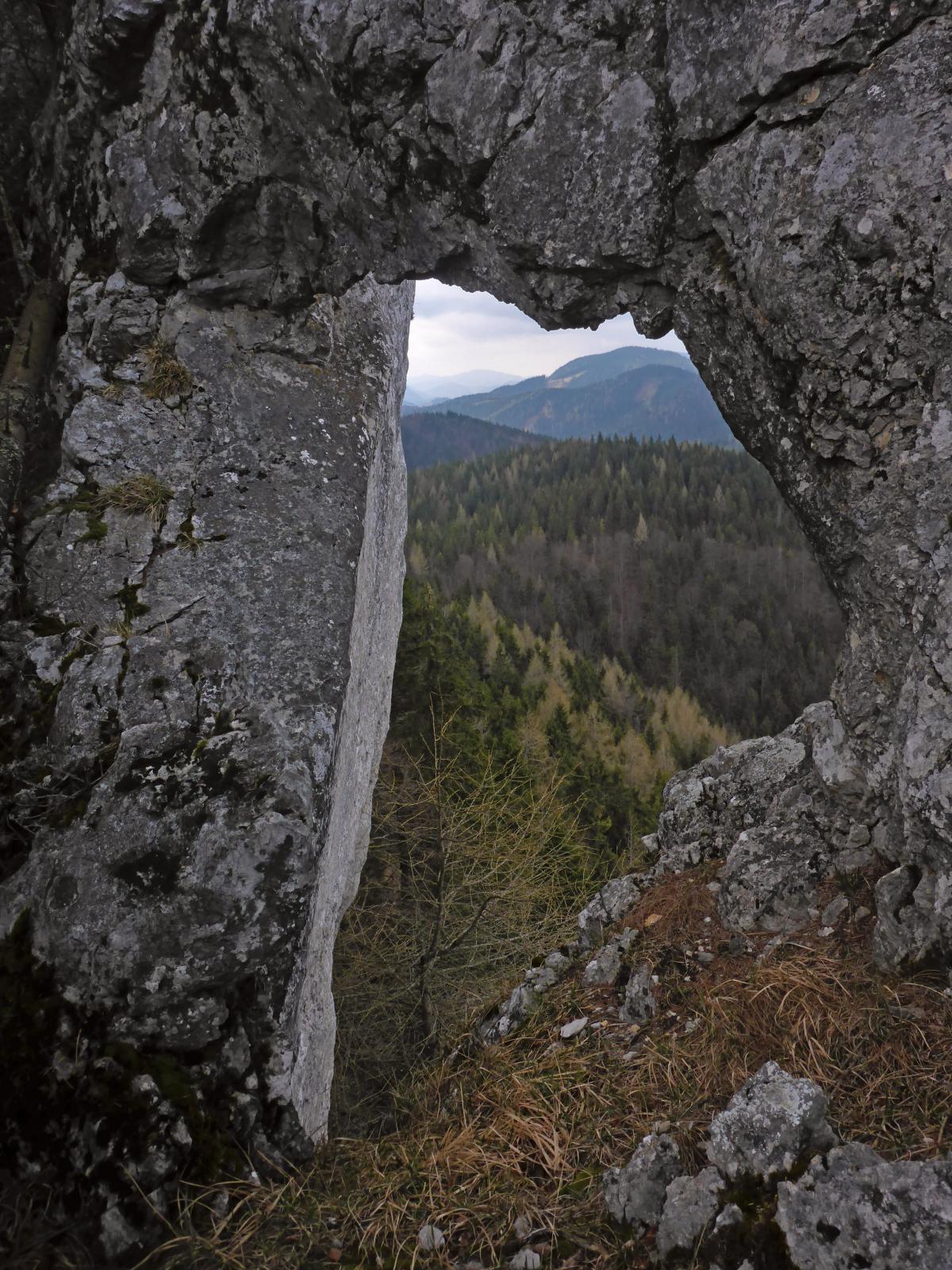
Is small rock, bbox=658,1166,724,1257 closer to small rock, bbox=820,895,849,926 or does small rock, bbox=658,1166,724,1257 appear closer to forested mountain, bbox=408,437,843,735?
small rock, bbox=820,895,849,926

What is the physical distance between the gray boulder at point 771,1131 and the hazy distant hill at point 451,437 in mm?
156953

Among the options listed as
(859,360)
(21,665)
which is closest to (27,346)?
(21,665)

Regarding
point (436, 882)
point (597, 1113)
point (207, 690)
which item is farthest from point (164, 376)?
point (436, 882)

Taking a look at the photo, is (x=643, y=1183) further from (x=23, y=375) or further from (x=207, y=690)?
(x=23, y=375)

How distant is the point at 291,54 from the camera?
3.19 m

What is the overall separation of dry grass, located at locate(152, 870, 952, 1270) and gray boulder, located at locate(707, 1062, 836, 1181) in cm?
16

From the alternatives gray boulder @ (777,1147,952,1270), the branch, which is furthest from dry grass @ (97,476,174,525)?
gray boulder @ (777,1147,952,1270)

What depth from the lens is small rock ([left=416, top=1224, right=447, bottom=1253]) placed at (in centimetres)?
221

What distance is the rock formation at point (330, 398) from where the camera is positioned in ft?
7.86

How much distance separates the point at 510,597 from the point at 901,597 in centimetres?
5637

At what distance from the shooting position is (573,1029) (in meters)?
2.97

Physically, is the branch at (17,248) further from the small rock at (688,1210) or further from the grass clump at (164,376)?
the small rock at (688,1210)

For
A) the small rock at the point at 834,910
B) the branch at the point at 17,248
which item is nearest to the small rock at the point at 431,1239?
the small rock at the point at 834,910

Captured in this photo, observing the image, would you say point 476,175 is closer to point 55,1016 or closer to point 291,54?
point 291,54
